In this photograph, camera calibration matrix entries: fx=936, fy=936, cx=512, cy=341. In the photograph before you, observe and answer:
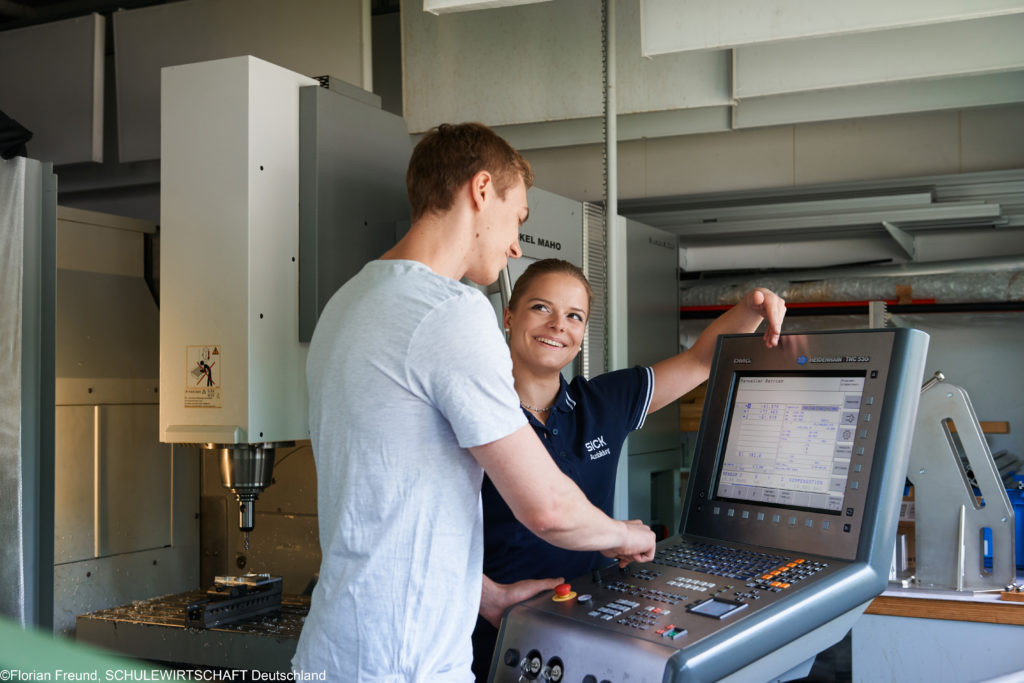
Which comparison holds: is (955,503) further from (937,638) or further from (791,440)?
(791,440)

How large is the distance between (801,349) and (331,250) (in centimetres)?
109

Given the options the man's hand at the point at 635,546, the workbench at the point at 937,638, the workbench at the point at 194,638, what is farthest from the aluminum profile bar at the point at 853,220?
the man's hand at the point at 635,546

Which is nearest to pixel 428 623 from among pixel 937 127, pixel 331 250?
pixel 331 250

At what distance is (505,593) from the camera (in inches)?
52.0

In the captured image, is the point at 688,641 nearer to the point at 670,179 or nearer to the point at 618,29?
the point at 618,29

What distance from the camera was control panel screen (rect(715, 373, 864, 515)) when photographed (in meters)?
1.28

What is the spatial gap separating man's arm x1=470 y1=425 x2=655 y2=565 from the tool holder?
4.30 ft

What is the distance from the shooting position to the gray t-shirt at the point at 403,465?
3.52 feet

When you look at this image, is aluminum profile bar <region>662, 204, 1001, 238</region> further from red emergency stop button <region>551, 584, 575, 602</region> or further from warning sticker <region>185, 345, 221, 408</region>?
red emergency stop button <region>551, 584, 575, 602</region>

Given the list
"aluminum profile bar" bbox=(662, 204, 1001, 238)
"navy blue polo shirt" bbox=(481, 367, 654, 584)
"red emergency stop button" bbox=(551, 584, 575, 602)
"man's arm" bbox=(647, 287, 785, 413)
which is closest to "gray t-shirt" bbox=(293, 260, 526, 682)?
"red emergency stop button" bbox=(551, 584, 575, 602)

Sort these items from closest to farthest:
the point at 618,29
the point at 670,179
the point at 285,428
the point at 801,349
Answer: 1. the point at 801,349
2. the point at 285,428
3. the point at 618,29
4. the point at 670,179

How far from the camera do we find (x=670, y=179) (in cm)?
375

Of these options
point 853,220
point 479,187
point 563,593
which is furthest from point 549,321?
point 853,220

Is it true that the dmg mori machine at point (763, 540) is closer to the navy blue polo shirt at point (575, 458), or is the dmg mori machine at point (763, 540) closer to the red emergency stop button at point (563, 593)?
the red emergency stop button at point (563, 593)
